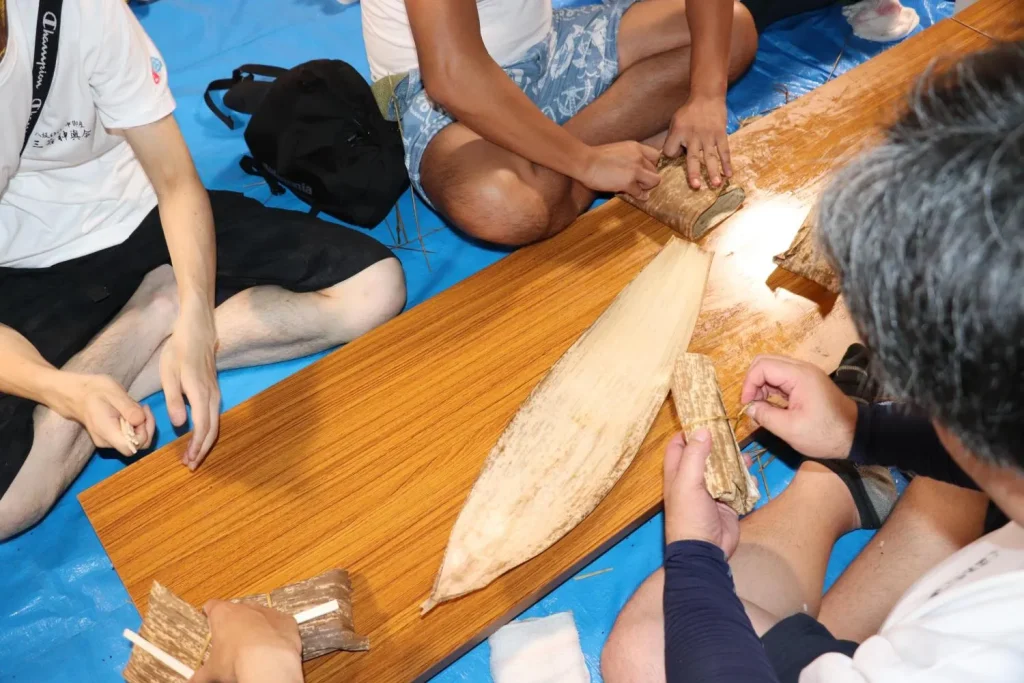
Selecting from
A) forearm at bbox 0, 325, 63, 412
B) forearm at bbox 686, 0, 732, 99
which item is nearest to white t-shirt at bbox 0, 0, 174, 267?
forearm at bbox 0, 325, 63, 412

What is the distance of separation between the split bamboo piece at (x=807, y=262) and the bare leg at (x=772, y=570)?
1.20 feet

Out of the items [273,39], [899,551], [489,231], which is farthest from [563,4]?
[899,551]

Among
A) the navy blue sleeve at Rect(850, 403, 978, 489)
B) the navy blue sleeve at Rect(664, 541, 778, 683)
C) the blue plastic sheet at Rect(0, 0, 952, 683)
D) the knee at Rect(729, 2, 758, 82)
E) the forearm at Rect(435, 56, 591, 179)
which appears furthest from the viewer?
the knee at Rect(729, 2, 758, 82)

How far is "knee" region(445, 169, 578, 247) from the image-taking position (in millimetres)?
1850

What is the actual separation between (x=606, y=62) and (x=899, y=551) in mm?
1393

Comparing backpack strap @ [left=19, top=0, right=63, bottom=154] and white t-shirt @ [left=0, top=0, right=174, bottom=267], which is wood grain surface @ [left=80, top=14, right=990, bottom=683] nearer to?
white t-shirt @ [left=0, top=0, right=174, bottom=267]

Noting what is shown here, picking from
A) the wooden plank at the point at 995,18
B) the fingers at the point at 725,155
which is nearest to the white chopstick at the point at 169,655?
the fingers at the point at 725,155

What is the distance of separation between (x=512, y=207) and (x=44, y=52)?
94 centimetres

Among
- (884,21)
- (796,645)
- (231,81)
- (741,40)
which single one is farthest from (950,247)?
(231,81)

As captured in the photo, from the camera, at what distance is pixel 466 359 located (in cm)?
161

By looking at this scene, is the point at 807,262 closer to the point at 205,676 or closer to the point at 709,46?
the point at 709,46

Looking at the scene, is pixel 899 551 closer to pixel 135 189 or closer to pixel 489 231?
pixel 489 231

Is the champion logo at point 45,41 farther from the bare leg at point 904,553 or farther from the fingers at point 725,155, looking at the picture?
the bare leg at point 904,553

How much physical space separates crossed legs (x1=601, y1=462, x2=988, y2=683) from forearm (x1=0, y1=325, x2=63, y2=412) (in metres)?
1.05
